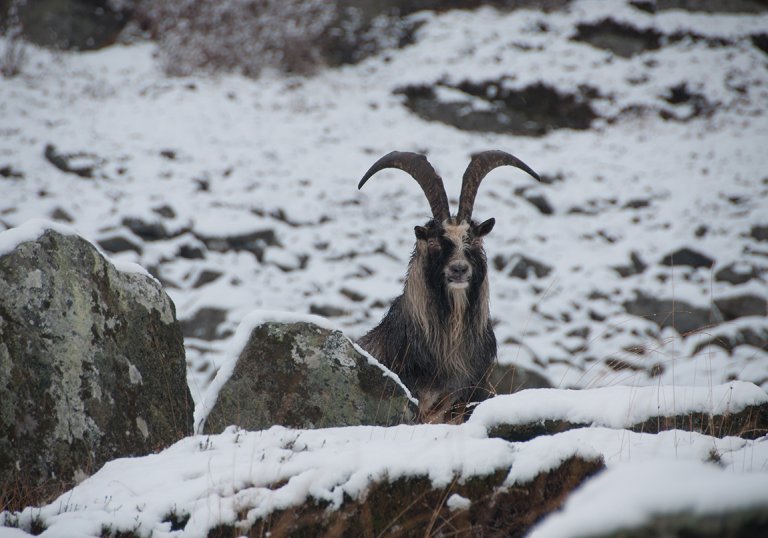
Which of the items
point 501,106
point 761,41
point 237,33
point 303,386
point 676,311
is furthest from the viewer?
point 761,41

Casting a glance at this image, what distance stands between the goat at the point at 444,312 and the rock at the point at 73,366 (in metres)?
2.02

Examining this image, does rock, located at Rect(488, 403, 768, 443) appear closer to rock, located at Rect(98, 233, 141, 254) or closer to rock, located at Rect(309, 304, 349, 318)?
rock, located at Rect(309, 304, 349, 318)

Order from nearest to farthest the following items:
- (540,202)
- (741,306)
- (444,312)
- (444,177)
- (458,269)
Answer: (458,269)
(444,312)
(741,306)
(540,202)
(444,177)

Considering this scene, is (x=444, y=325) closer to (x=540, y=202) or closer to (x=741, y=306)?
(x=741, y=306)

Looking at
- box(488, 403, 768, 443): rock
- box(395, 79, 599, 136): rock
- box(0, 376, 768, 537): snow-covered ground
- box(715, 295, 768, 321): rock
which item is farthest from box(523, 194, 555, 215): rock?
box(0, 376, 768, 537): snow-covered ground

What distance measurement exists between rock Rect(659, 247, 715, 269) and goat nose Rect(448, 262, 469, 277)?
8453 millimetres

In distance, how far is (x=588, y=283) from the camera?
11992 millimetres

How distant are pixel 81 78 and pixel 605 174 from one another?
45.5ft

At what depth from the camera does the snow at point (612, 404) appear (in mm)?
3432

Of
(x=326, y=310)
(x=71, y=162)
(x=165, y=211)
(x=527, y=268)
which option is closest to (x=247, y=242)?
(x=165, y=211)

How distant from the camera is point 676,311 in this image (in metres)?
10.4

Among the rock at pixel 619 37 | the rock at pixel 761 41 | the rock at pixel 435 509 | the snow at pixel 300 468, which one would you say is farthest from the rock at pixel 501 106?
the rock at pixel 435 509

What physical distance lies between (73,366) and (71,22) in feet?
62.1

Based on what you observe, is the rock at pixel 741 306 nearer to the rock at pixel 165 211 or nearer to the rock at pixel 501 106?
the rock at pixel 501 106
